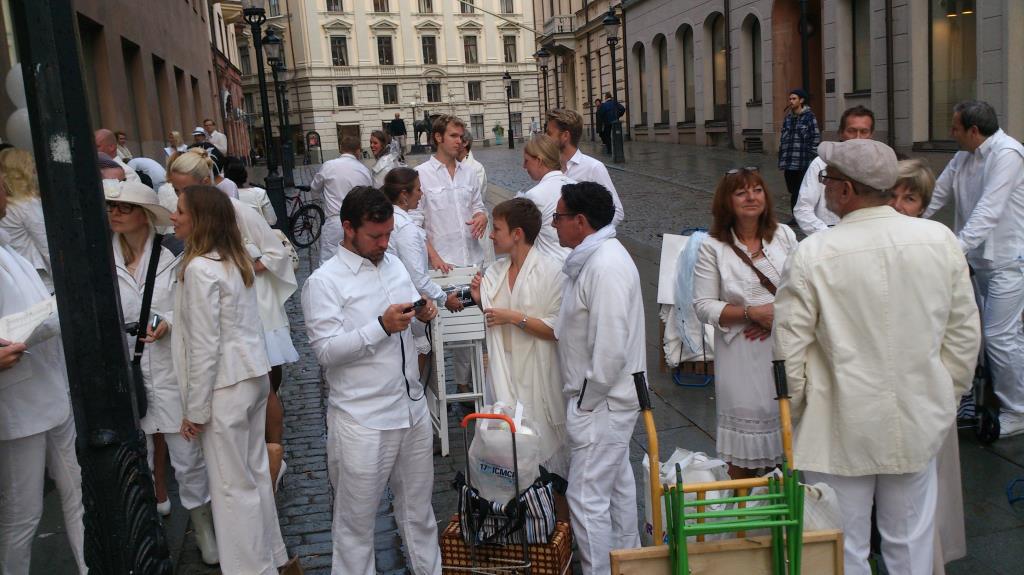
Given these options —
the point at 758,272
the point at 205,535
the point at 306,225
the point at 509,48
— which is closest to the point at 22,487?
the point at 205,535

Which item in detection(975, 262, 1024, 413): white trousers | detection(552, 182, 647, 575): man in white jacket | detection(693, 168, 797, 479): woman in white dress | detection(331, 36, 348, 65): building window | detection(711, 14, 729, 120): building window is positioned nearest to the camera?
detection(552, 182, 647, 575): man in white jacket

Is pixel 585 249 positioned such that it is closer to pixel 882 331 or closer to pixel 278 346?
pixel 882 331

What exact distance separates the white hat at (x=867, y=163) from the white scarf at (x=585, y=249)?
3.46ft

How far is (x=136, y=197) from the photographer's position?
14.0 feet

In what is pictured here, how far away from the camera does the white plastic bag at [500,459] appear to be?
147 inches

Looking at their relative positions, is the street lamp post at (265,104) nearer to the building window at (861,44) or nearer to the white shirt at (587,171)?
the white shirt at (587,171)

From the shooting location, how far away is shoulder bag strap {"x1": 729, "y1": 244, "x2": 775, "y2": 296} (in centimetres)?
418

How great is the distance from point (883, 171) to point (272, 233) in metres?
3.98

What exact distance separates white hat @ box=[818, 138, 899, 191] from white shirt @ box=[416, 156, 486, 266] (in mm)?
4334

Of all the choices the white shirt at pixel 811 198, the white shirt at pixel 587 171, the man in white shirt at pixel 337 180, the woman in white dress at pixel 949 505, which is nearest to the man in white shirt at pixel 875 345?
the woman in white dress at pixel 949 505

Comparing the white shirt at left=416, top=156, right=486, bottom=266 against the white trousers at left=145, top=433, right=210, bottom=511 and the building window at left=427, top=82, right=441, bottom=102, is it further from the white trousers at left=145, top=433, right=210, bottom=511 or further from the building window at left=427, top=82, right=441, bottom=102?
the building window at left=427, top=82, right=441, bottom=102

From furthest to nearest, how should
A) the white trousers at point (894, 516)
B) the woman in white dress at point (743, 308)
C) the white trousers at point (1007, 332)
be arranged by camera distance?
1. the white trousers at point (1007, 332)
2. the woman in white dress at point (743, 308)
3. the white trousers at point (894, 516)

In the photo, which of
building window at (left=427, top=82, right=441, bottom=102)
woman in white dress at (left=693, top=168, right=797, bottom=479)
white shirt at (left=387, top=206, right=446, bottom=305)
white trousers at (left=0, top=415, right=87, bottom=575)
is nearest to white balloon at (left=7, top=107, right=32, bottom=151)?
white shirt at (left=387, top=206, right=446, bottom=305)

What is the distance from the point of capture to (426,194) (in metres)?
7.27
